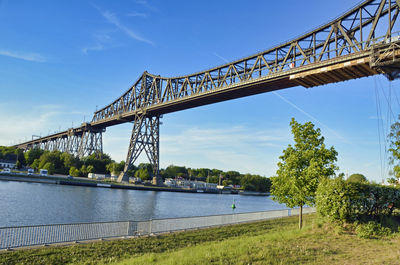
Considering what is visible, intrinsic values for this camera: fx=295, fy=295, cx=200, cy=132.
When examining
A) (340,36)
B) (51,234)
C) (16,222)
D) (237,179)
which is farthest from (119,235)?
(237,179)

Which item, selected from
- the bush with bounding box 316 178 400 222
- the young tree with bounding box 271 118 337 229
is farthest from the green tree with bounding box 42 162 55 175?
the bush with bounding box 316 178 400 222

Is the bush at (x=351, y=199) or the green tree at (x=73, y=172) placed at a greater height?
the bush at (x=351, y=199)

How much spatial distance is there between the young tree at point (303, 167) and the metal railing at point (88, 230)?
230 inches

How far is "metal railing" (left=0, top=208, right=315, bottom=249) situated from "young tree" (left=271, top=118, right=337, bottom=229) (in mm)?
5848

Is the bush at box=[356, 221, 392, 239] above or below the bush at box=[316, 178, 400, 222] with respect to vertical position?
below

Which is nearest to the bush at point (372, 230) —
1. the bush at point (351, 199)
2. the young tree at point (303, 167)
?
the bush at point (351, 199)

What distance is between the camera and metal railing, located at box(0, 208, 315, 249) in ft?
43.1

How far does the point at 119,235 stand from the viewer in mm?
16125

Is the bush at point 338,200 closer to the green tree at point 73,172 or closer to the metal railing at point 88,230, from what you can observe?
the metal railing at point 88,230

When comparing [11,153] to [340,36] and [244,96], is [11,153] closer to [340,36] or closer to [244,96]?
[244,96]

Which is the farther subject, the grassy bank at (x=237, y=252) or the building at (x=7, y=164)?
the building at (x=7, y=164)

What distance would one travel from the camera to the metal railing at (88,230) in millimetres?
13133

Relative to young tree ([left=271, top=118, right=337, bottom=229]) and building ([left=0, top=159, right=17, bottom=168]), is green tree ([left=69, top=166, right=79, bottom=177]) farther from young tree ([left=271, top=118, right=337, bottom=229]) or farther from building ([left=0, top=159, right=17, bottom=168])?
young tree ([left=271, top=118, right=337, bottom=229])

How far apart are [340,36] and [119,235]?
33555mm
